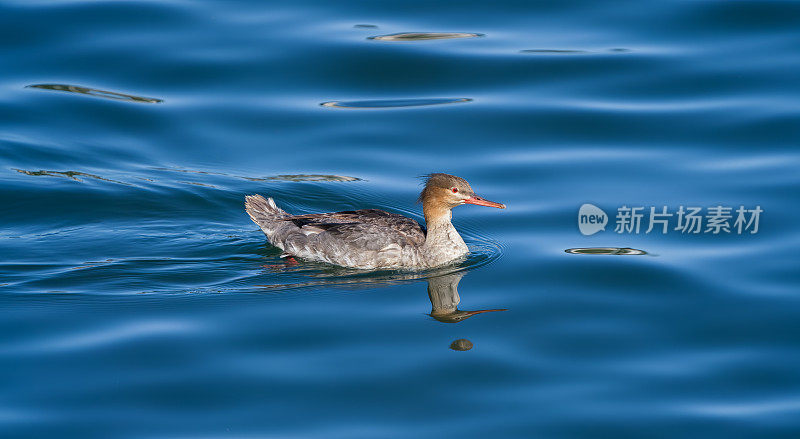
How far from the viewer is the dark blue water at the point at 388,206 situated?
7.84m

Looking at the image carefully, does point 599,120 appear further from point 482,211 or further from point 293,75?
point 293,75

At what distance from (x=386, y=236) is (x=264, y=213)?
1.55 metres

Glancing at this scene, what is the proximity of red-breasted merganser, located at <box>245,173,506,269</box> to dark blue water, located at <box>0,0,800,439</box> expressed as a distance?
0.81ft

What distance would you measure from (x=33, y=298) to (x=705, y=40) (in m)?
11.4

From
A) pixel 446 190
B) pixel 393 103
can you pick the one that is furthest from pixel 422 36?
pixel 446 190

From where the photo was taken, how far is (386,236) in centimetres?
1122

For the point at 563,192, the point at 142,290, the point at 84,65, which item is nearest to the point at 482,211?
the point at 563,192

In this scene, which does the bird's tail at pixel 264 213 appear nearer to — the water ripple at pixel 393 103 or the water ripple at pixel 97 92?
the water ripple at pixel 393 103

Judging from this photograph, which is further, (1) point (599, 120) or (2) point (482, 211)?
(1) point (599, 120)

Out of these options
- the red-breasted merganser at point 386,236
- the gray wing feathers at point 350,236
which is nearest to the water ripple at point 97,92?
the gray wing feathers at point 350,236

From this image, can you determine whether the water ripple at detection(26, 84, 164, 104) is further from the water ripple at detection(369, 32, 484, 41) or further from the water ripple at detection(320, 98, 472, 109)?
the water ripple at detection(369, 32, 484, 41)

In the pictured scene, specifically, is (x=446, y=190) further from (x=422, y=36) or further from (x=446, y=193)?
(x=422, y=36)

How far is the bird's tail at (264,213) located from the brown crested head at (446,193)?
1.76 metres

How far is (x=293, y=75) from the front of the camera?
15.8 m
